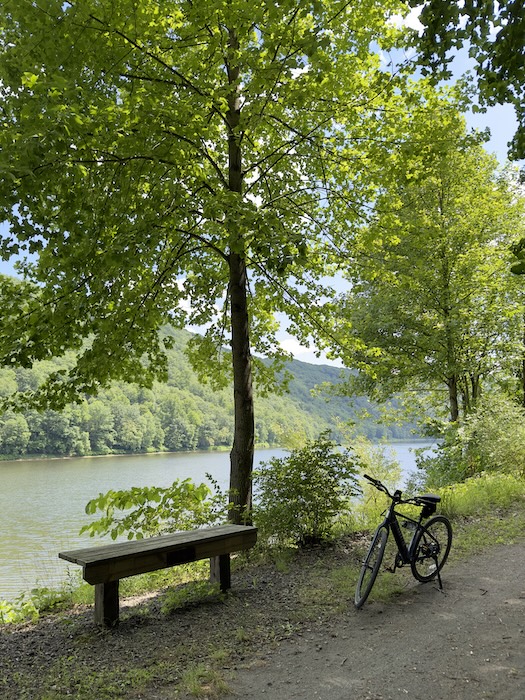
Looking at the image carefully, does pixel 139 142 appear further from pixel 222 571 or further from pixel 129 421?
pixel 129 421

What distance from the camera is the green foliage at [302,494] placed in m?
6.71

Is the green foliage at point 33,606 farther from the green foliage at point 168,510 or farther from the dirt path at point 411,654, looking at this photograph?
the dirt path at point 411,654

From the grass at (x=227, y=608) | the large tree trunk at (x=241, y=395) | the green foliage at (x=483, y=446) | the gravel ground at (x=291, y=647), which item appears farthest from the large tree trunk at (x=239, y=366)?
the green foliage at (x=483, y=446)

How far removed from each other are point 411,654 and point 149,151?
18.2 ft

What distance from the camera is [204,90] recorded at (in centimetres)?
636

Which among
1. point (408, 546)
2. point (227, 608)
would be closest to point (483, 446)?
point (408, 546)

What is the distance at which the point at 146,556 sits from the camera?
15.8ft

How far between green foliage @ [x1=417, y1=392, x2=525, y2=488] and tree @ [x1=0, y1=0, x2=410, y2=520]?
6550 mm

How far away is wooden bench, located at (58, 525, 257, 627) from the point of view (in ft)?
15.0

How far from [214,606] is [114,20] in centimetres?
611

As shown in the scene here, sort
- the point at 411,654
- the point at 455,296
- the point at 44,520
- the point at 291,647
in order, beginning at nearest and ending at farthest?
the point at 411,654 → the point at 291,647 → the point at 455,296 → the point at 44,520

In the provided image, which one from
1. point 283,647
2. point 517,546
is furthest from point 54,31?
point 517,546

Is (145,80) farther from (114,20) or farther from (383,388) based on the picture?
(383,388)

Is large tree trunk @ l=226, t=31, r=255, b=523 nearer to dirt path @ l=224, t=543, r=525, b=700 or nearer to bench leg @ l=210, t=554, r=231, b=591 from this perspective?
bench leg @ l=210, t=554, r=231, b=591
